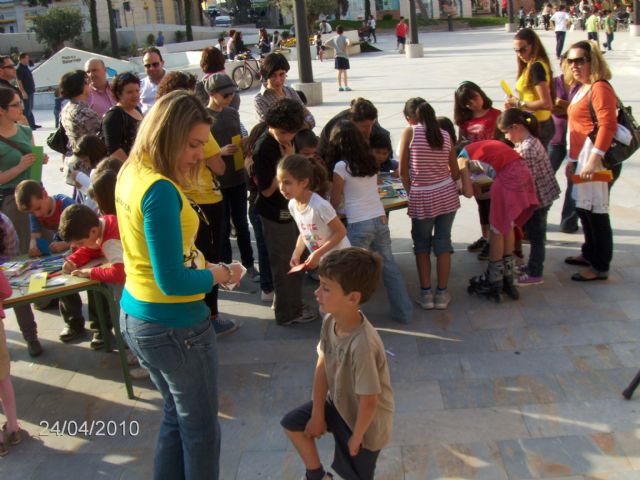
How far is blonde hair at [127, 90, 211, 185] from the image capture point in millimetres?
2432

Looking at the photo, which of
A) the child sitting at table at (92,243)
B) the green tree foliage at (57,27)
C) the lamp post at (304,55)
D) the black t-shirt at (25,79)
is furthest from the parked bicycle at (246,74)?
the green tree foliage at (57,27)

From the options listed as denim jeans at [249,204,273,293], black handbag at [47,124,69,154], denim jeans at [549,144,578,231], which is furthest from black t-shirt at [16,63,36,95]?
denim jeans at [549,144,578,231]

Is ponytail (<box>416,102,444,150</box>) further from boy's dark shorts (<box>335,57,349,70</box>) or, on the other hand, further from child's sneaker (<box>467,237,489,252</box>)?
boy's dark shorts (<box>335,57,349,70</box>)

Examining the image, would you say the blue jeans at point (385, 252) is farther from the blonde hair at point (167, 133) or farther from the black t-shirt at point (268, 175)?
the blonde hair at point (167, 133)

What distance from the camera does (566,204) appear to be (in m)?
6.14

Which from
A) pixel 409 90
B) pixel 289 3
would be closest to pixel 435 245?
pixel 409 90

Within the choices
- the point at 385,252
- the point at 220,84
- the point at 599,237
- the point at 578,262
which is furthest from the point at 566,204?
the point at 220,84

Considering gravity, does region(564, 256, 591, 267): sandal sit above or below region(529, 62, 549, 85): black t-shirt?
below

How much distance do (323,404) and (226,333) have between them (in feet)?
7.04

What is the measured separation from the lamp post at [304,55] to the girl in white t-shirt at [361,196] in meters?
8.70

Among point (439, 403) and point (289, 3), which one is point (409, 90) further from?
point (289, 3)

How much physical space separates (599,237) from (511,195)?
79 centimetres

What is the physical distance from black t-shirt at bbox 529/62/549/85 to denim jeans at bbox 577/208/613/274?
116cm
